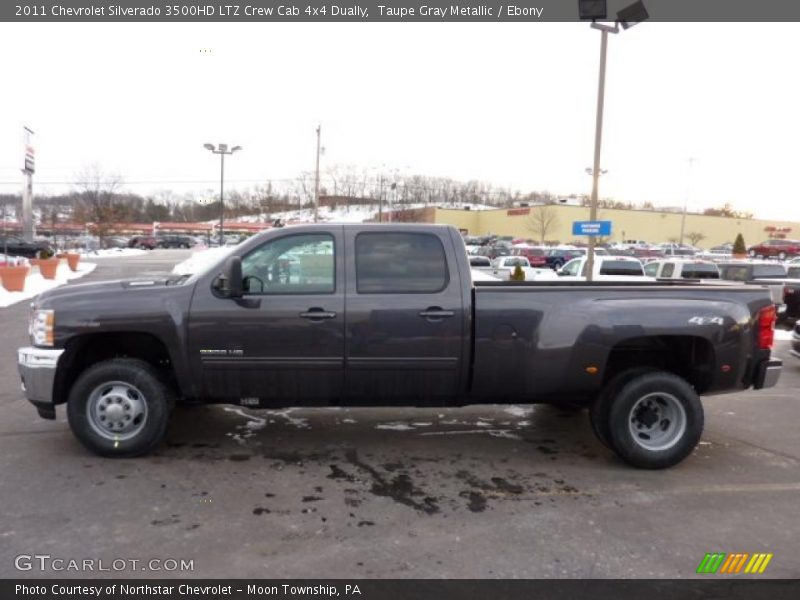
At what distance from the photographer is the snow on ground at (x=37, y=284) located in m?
16.1

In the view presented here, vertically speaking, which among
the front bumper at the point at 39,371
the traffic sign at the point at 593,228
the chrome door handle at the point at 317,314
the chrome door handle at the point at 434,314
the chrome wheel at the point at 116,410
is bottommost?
the chrome wheel at the point at 116,410

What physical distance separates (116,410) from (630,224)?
341 ft

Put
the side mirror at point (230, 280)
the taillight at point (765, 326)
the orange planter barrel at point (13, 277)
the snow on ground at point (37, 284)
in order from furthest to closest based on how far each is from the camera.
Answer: the orange planter barrel at point (13, 277)
the snow on ground at point (37, 284)
the taillight at point (765, 326)
the side mirror at point (230, 280)

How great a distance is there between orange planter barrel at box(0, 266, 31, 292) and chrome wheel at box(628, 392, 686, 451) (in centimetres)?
1794

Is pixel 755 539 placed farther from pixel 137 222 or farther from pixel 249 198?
pixel 137 222

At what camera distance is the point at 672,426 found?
15.9 ft

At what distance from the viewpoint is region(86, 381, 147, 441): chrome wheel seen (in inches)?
186

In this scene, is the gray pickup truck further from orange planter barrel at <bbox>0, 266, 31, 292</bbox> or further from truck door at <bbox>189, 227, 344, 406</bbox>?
orange planter barrel at <bbox>0, 266, 31, 292</bbox>

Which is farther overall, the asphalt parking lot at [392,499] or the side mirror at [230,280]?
the side mirror at [230,280]

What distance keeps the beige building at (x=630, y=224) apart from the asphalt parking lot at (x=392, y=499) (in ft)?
289

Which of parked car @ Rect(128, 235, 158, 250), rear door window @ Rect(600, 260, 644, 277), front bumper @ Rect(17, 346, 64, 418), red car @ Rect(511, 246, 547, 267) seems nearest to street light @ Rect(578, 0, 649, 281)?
rear door window @ Rect(600, 260, 644, 277)
